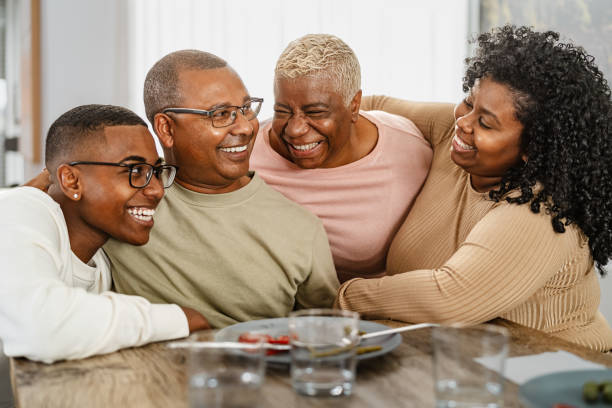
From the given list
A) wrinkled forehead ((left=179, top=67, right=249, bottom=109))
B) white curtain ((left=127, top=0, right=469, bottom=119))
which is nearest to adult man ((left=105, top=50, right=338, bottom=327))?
wrinkled forehead ((left=179, top=67, right=249, bottom=109))

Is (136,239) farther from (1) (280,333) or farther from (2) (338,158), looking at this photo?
(2) (338,158)

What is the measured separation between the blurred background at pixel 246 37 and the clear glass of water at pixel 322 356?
2.72 meters

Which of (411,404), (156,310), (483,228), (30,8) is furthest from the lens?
(30,8)

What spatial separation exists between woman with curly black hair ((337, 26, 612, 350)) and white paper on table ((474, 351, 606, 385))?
281mm

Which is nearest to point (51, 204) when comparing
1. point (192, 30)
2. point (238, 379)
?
point (238, 379)

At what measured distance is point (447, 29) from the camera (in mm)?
3979

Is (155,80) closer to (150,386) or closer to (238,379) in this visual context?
(150,386)

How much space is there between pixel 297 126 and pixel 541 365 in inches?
41.5

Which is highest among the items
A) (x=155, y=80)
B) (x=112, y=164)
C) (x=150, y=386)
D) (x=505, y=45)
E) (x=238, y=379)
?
(x=505, y=45)

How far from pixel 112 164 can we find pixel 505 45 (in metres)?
1.04

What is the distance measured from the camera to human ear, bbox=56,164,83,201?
1404 millimetres

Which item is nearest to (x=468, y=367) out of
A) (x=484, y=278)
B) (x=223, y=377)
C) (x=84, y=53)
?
(x=223, y=377)

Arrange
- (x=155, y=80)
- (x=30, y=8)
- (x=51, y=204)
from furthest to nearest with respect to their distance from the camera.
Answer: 1. (x=30, y=8)
2. (x=155, y=80)
3. (x=51, y=204)

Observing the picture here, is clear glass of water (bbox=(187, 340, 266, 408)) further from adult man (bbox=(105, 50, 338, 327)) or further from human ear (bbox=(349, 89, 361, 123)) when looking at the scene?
human ear (bbox=(349, 89, 361, 123))
